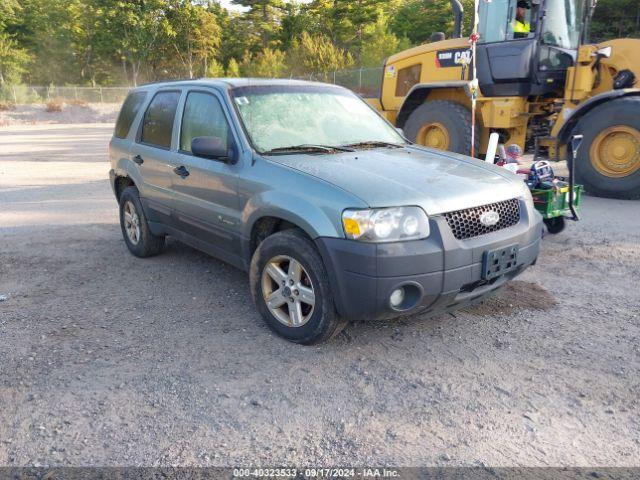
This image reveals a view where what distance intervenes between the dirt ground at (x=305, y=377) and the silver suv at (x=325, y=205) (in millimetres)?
392

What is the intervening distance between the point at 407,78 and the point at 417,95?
1050 mm

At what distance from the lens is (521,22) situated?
27.4 feet

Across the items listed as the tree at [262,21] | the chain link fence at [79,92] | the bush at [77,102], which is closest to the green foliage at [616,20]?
the chain link fence at [79,92]

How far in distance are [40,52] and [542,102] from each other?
62971mm

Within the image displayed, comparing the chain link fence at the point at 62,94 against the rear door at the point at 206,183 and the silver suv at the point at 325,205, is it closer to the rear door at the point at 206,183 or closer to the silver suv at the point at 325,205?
the rear door at the point at 206,183

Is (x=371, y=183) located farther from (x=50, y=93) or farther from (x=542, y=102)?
(x=50, y=93)

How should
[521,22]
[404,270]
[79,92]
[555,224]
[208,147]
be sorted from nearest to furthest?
[404,270]
[208,147]
[555,224]
[521,22]
[79,92]

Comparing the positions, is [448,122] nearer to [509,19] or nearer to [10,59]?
[509,19]

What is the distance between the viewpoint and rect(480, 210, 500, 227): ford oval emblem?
3405 millimetres

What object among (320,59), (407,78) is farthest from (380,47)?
(407,78)

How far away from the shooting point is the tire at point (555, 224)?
6.04 metres

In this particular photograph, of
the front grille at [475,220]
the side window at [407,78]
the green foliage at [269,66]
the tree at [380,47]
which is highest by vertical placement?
the tree at [380,47]

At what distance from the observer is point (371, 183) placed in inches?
130

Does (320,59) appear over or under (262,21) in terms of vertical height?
under
